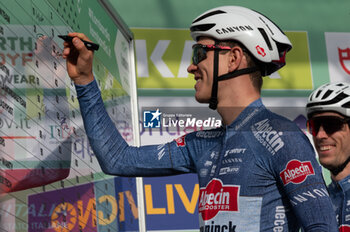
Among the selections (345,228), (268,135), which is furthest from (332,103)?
(268,135)

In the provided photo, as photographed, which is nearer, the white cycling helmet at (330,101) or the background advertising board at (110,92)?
the background advertising board at (110,92)

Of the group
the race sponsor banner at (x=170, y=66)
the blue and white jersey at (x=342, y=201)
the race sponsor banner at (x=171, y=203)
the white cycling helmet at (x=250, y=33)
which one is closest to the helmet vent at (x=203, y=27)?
the white cycling helmet at (x=250, y=33)

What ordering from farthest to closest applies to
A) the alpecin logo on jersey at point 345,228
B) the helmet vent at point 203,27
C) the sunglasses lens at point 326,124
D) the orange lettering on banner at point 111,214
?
the sunglasses lens at point 326,124 → the alpecin logo on jersey at point 345,228 → the orange lettering on banner at point 111,214 → the helmet vent at point 203,27

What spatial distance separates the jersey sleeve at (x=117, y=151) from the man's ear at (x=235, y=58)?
1.12 feet

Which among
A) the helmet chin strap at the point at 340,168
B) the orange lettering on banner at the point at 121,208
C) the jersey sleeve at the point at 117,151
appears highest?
the helmet chin strap at the point at 340,168

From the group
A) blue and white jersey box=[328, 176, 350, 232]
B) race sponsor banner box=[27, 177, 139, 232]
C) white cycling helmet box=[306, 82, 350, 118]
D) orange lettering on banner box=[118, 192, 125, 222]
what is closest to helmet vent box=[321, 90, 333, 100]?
white cycling helmet box=[306, 82, 350, 118]

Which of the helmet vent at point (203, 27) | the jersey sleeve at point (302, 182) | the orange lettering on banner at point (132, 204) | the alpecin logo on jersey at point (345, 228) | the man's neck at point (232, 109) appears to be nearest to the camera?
the jersey sleeve at point (302, 182)

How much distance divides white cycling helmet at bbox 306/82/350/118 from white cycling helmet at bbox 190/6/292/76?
1.35 meters

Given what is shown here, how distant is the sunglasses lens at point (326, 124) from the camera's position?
3812 mm

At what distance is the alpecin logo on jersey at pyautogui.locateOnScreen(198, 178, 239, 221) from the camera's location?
2.25m

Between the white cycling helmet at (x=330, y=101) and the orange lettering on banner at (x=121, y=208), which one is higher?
the white cycling helmet at (x=330, y=101)

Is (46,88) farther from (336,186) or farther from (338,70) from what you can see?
(338,70)

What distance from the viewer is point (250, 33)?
249cm

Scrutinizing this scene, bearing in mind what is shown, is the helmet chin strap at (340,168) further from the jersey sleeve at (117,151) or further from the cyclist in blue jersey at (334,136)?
the jersey sleeve at (117,151)
